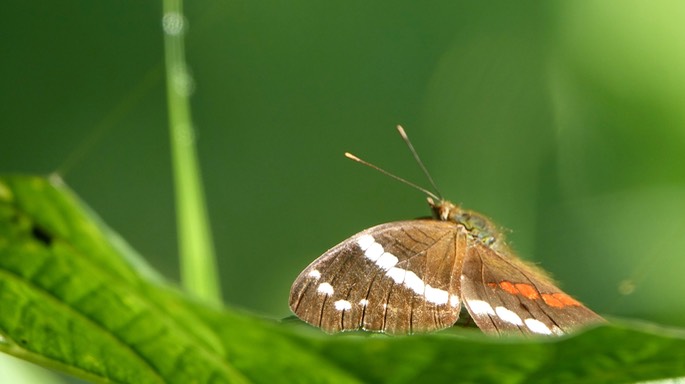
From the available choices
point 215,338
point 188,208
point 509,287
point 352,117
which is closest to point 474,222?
point 509,287

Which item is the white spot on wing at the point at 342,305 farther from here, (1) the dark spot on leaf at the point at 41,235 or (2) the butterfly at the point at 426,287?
(1) the dark spot on leaf at the point at 41,235

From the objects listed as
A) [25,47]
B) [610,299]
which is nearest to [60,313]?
[610,299]

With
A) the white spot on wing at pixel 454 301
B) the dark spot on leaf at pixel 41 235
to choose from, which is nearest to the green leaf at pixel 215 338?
the dark spot on leaf at pixel 41 235

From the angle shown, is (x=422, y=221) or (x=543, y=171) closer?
(x=422, y=221)

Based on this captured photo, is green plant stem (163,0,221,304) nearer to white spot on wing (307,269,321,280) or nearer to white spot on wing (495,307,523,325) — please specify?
white spot on wing (307,269,321,280)

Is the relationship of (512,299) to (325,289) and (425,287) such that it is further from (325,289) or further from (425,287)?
(325,289)

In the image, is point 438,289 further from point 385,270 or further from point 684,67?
point 684,67
